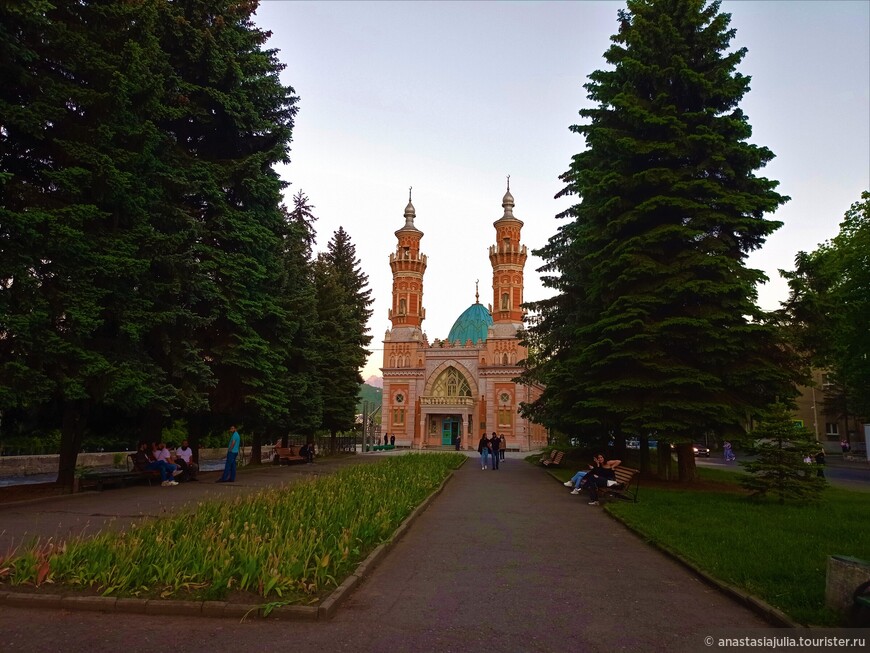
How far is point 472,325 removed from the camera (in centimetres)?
6531

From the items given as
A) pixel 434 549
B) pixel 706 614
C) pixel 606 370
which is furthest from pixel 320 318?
pixel 706 614

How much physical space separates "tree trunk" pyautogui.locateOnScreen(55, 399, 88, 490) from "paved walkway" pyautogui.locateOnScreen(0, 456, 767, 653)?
4.28 metres

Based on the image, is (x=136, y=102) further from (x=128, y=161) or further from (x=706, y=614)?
(x=706, y=614)

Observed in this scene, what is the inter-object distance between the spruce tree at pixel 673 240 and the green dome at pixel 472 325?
43.8m

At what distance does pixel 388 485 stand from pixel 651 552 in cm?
706

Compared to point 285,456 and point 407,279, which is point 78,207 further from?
point 407,279

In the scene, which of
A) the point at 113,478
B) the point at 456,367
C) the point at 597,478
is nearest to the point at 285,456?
the point at 113,478

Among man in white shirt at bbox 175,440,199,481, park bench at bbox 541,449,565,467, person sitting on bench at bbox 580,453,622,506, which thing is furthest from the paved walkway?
park bench at bbox 541,449,565,467

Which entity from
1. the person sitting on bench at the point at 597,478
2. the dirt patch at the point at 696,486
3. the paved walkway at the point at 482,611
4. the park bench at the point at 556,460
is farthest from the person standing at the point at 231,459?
the park bench at the point at 556,460

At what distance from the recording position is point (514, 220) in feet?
201

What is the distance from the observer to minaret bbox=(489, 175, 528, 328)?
59.3 metres

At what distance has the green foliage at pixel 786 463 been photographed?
42.1 ft

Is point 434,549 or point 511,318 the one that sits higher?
point 511,318

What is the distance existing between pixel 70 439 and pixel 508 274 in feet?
160
